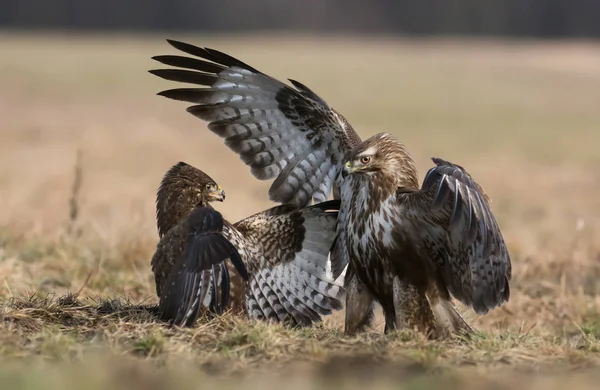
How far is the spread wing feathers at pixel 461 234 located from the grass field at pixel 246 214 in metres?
0.26

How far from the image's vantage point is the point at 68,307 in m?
5.46

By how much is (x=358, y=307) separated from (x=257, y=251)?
788 mm

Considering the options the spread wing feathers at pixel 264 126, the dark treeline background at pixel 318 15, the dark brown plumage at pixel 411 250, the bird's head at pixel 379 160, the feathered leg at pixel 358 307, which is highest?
the dark treeline background at pixel 318 15

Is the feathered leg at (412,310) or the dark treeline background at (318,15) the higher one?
the dark treeline background at (318,15)

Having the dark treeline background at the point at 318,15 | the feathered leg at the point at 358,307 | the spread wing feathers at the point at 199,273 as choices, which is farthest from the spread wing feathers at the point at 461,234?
the dark treeline background at the point at 318,15

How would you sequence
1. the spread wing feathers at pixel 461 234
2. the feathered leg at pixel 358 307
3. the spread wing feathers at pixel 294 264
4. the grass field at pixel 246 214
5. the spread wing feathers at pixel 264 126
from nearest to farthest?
the grass field at pixel 246 214, the spread wing feathers at pixel 461 234, the feathered leg at pixel 358 307, the spread wing feathers at pixel 294 264, the spread wing feathers at pixel 264 126

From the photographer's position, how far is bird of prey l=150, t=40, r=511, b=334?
5.21 meters

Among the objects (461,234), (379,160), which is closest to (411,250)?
(461,234)

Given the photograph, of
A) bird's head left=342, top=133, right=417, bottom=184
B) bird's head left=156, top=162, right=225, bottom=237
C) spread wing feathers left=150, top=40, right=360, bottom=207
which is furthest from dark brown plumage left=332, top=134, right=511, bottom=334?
bird's head left=156, top=162, right=225, bottom=237

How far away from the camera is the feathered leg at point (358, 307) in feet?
18.7

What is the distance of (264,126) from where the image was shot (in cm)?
650

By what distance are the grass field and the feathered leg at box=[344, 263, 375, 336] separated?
0.14 metres

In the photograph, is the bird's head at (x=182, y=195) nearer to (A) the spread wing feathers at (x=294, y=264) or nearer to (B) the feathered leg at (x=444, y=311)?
(A) the spread wing feathers at (x=294, y=264)

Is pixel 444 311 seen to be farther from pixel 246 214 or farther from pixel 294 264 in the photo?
pixel 246 214
